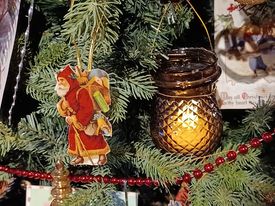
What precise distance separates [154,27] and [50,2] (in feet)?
0.46

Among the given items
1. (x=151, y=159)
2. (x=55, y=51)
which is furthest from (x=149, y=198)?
(x=55, y=51)

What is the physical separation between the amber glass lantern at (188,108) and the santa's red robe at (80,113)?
0.40 feet

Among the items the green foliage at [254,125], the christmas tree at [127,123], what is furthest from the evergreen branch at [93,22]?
the green foliage at [254,125]

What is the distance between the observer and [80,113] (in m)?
0.61

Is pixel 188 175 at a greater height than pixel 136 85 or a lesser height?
lesser

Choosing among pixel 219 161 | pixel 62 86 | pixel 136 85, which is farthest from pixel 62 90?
pixel 219 161

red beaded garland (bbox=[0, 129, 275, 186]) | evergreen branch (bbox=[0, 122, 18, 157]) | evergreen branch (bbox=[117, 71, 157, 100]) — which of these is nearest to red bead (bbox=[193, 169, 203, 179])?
red beaded garland (bbox=[0, 129, 275, 186])

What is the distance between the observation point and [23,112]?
0.82 metres

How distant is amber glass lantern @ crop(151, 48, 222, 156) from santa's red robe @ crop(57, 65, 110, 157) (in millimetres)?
122

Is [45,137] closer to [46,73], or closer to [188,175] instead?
[46,73]

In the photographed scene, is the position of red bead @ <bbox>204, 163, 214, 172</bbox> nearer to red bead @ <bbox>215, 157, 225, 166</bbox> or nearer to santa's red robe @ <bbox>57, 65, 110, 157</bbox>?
red bead @ <bbox>215, 157, 225, 166</bbox>

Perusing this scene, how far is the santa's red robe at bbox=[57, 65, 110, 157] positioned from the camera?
0.61 meters

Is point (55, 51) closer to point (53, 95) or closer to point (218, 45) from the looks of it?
point (53, 95)

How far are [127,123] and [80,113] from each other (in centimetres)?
17
